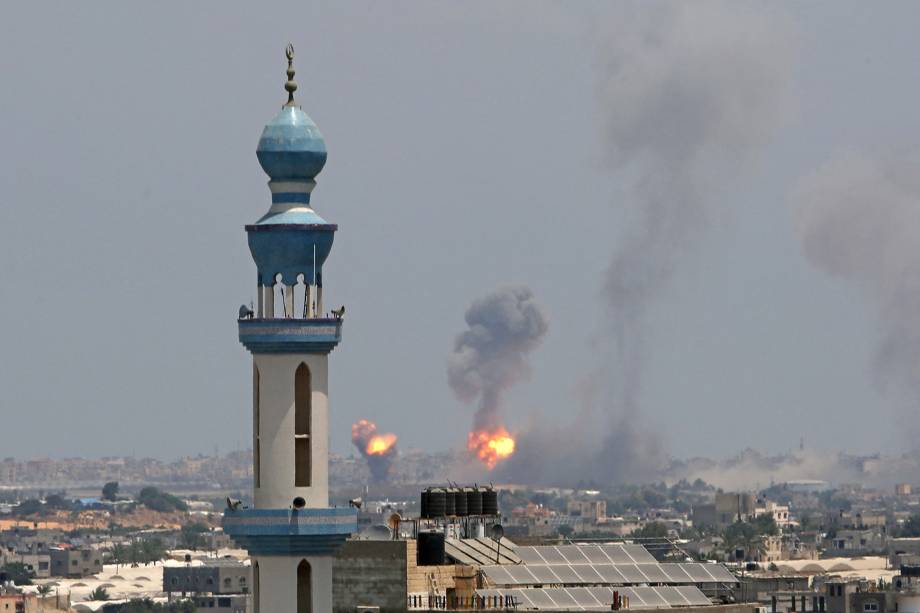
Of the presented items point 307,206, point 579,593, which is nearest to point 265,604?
point 307,206

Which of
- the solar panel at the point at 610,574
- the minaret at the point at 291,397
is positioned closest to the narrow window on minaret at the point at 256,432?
the minaret at the point at 291,397

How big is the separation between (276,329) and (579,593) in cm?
A: 2516

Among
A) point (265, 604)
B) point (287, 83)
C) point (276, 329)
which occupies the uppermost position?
point (287, 83)

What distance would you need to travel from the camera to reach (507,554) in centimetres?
8019

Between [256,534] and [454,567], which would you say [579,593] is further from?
[256,534]

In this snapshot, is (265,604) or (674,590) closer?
(265,604)

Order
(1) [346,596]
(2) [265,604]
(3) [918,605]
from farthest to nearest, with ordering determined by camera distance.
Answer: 1. (3) [918,605]
2. (1) [346,596]
3. (2) [265,604]

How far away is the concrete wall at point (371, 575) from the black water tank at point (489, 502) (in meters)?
15.0

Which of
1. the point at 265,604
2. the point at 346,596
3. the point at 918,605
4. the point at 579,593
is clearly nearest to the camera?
the point at 265,604

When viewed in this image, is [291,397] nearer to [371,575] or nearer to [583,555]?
[371,575]

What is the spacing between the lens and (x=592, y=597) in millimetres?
75375

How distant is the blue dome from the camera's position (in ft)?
171

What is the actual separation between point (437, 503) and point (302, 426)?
1316 inches

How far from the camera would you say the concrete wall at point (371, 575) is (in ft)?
227
